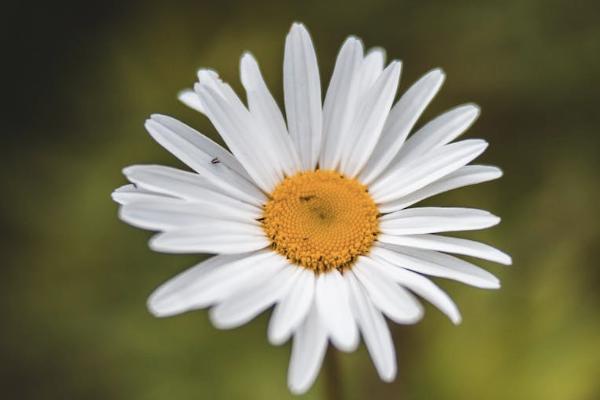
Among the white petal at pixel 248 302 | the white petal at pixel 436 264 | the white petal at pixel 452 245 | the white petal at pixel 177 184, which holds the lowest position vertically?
the white petal at pixel 248 302

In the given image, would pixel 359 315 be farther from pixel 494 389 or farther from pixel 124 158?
A: pixel 124 158

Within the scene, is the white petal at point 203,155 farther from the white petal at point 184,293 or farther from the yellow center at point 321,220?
the white petal at point 184,293

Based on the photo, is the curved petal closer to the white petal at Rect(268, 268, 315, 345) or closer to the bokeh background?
the white petal at Rect(268, 268, 315, 345)

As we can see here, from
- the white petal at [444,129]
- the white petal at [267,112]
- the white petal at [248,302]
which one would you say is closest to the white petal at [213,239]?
the white petal at [248,302]

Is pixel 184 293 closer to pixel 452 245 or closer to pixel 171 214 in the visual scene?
pixel 171 214

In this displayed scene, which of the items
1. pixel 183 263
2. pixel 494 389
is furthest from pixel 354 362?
pixel 183 263

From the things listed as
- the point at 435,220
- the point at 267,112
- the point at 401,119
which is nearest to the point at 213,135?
the point at 267,112
